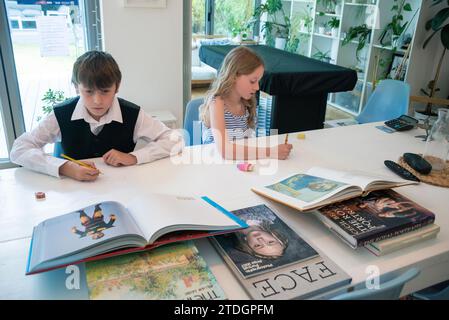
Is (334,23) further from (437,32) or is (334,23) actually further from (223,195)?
(223,195)

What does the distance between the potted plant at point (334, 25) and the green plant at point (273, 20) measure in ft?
2.80

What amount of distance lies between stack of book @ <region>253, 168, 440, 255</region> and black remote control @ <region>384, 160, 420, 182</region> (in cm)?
25

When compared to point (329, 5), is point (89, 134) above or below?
below

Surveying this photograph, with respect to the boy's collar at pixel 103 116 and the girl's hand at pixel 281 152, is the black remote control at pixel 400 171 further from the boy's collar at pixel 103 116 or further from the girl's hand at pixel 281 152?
the boy's collar at pixel 103 116

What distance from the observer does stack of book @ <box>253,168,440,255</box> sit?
90 centimetres

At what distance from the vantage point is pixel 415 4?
12.4 ft

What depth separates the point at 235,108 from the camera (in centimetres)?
177

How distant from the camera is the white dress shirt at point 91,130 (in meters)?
1.21

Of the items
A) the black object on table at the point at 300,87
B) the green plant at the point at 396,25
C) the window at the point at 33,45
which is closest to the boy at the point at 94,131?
the black object on table at the point at 300,87

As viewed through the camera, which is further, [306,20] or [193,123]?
[306,20]

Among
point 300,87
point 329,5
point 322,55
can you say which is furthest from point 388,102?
point 329,5

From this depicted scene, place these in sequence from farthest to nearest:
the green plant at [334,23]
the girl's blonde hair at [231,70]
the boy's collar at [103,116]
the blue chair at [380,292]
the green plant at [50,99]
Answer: the green plant at [334,23] < the green plant at [50,99] < the girl's blonde hair at [231,70] < the boy's collar at [103,116] < the blue chair at [380,292]

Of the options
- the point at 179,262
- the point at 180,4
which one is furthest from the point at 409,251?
the point at 180,4

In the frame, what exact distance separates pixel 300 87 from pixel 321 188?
1539 mm
